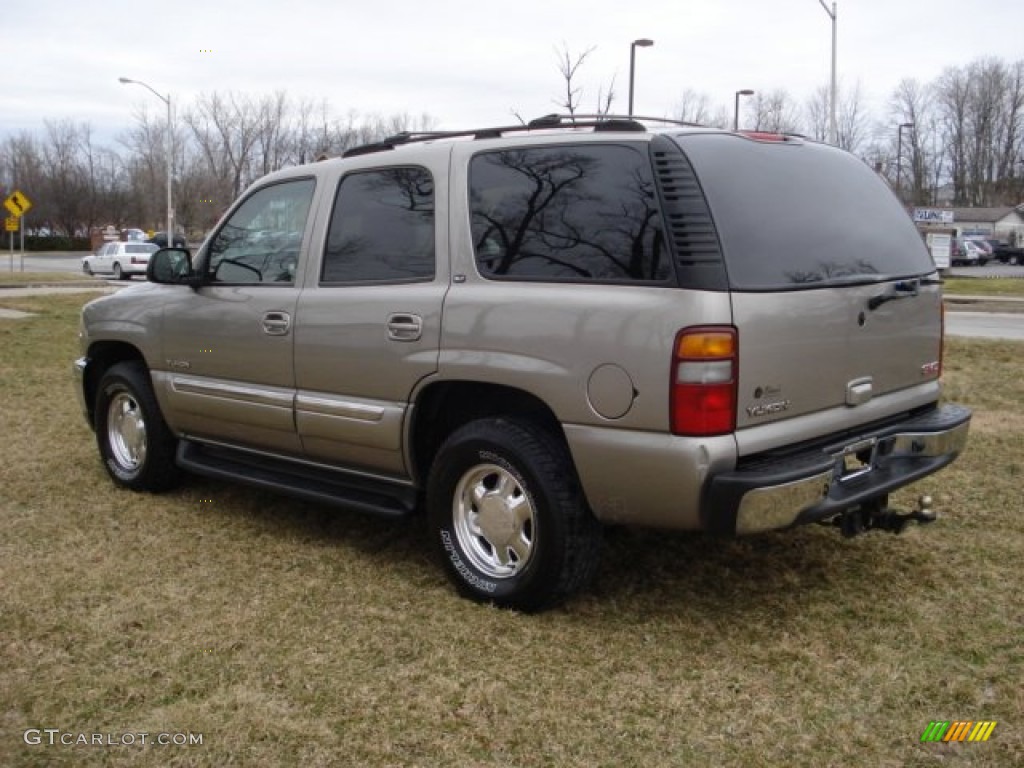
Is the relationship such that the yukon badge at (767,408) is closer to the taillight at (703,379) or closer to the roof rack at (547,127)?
the taillight at (703,379)

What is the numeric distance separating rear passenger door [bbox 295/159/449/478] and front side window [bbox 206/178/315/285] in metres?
0.24

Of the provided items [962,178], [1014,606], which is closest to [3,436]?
[1014,606]

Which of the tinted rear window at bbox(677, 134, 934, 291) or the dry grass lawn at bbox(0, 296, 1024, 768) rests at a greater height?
the tinted rear window at bbox(677, 134, 934, 291)

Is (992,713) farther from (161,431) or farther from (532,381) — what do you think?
(161,431)

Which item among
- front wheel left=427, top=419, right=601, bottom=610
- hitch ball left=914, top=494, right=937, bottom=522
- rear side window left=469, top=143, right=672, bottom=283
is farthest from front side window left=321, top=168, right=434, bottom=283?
hitch ball left=914, top=494, right=937, bottom=522

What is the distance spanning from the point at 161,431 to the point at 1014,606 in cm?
432

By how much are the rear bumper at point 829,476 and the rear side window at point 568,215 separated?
2.50 ft

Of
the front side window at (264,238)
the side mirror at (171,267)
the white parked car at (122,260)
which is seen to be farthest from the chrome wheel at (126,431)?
the white parked car at (122,260)

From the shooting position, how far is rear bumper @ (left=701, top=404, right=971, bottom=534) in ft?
10.8

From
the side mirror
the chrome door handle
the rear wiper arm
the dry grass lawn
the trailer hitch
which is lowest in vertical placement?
the dry grass lawn

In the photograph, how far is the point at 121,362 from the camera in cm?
586

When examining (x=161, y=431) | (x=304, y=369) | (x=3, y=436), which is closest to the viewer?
(x=304, y=369)

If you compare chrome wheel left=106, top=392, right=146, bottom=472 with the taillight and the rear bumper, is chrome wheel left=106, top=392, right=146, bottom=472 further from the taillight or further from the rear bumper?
the rear bumper

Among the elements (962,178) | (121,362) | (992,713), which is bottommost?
(992,713)
